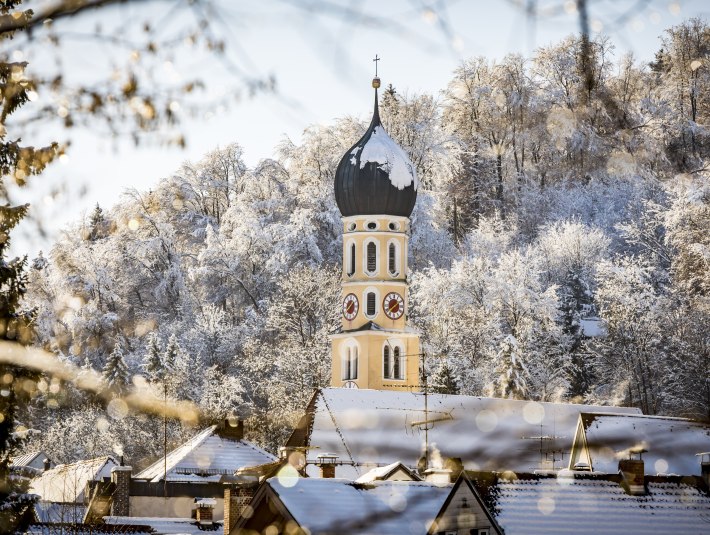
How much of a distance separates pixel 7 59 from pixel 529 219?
226 feet

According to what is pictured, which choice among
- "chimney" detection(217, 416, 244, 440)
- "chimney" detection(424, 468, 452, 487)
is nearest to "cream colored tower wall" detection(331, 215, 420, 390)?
"chimney" detection(217, 416, 244, 440)

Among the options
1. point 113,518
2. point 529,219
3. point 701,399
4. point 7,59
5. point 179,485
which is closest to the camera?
point 7,59

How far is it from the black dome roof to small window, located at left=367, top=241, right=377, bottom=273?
4.04 feet

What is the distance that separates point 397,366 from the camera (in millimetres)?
55531

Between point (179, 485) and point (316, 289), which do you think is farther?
point (316, 289)

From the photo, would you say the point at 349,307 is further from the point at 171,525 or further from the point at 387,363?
the point at 171,525

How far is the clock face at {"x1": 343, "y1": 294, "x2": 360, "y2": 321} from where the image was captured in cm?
5641

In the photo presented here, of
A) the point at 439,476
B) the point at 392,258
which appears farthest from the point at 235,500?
the point at 392,258

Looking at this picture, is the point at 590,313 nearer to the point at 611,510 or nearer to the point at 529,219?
the point at 529,219

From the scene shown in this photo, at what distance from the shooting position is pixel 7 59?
7.39 meters

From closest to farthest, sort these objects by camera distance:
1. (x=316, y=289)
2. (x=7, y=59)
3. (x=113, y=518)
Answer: (x=7, y=59) < (x=113, y=518) < (x=316, y=289)

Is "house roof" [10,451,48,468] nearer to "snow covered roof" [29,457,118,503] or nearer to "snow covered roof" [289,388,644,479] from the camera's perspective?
"snow covered roof" [29,457,118,503]

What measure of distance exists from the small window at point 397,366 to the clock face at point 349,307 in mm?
2060

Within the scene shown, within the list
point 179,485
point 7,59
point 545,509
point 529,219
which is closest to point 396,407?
point 179,485
